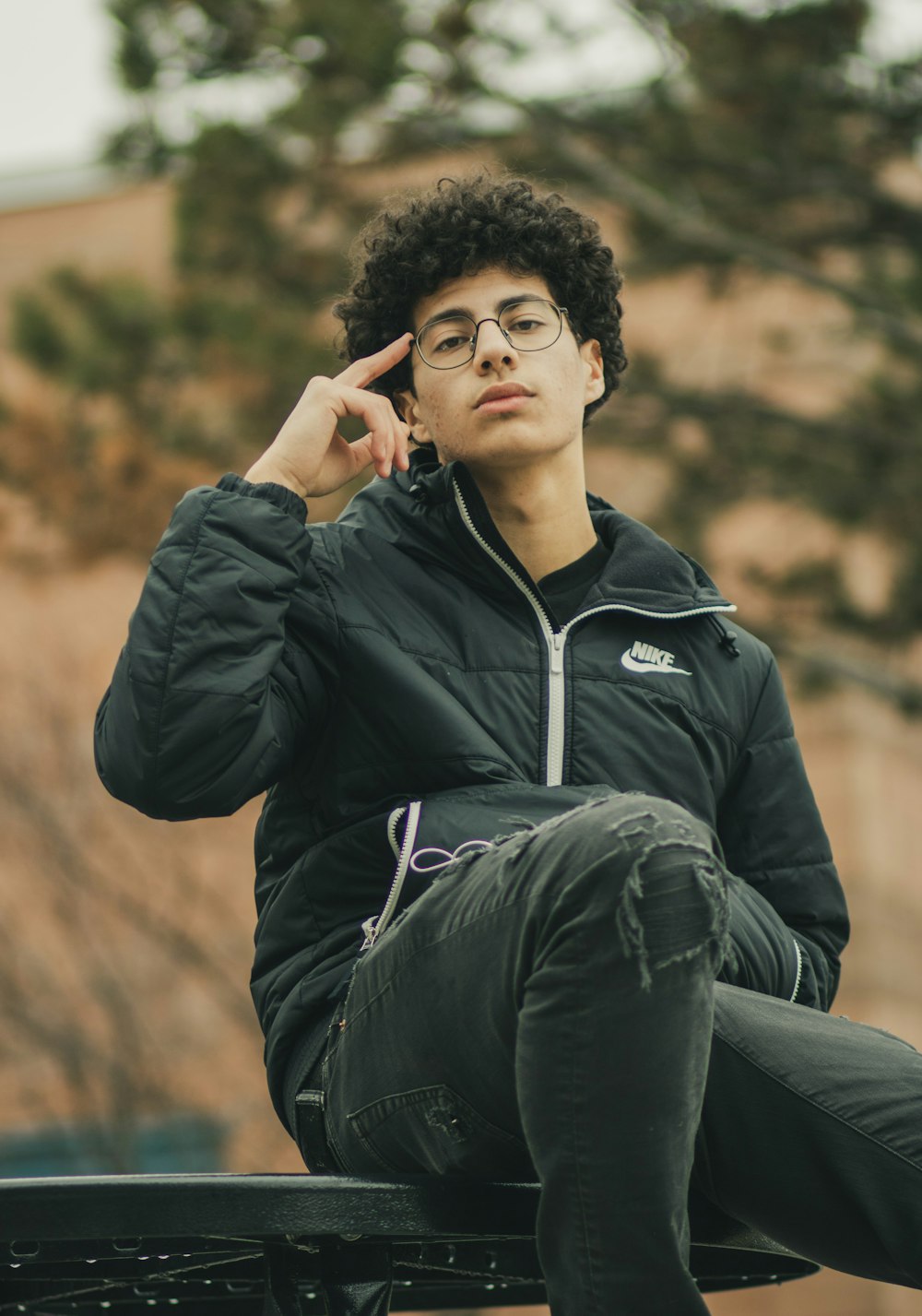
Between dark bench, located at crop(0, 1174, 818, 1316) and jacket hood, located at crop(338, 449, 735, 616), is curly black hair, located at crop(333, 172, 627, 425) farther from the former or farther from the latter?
dark bench, located at crop(0, 1174, 818, 1316)

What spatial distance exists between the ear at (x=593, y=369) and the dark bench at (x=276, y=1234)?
1534 mm

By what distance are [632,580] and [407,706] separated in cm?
48

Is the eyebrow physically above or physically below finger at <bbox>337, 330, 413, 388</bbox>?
above

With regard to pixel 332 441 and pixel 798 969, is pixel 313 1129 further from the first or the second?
pixel 332 441

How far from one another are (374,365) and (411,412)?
0.24 meters

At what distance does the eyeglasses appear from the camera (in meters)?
3.00

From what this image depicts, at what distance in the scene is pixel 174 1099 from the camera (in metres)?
12.6

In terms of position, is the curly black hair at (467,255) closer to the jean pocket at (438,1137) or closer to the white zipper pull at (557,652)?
the white zipper pull at (557,652)

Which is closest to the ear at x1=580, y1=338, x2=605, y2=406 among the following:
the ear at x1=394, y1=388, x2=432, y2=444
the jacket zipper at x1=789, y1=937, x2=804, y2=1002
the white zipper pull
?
the ear at x1=394, y1=388, x2=432, y2=444

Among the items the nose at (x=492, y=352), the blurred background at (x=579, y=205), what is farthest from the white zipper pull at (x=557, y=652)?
the blurred background at (x=579, y=205)

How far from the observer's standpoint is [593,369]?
10.9 ft

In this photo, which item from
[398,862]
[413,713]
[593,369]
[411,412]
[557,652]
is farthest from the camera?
[593,369]

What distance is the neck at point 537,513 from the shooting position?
2.96 meters

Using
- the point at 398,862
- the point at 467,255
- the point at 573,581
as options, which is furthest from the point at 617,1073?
the point at 467,255
